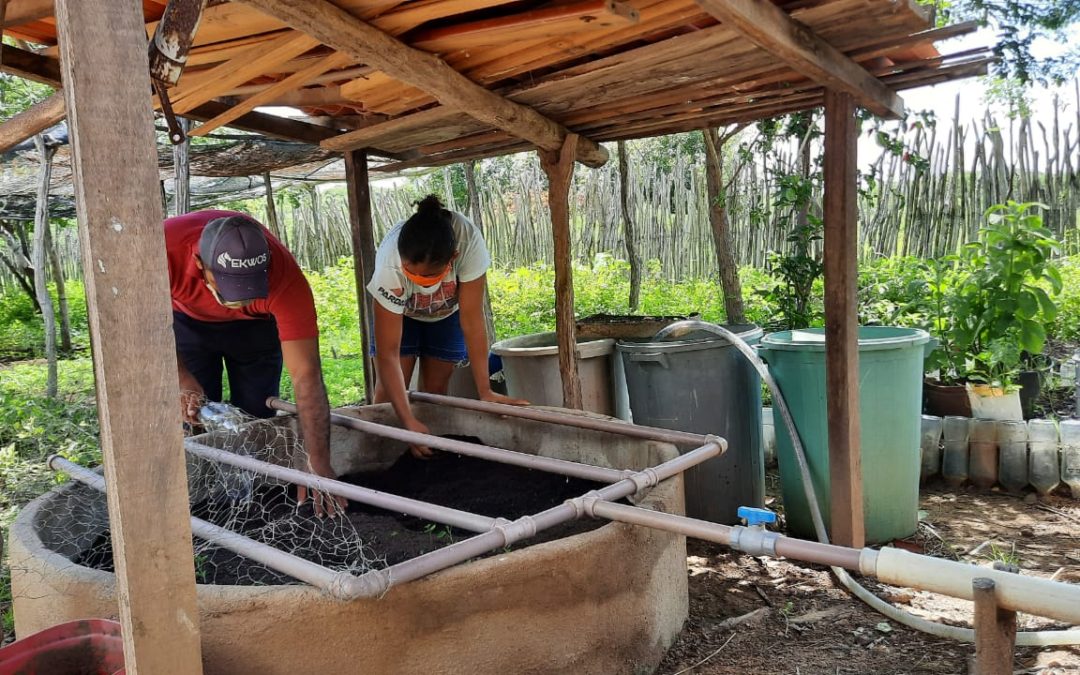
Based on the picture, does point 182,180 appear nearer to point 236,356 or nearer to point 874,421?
point 236,356

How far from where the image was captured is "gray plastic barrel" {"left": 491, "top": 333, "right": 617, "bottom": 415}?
443cm

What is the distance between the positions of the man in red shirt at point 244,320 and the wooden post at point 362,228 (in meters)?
0.94

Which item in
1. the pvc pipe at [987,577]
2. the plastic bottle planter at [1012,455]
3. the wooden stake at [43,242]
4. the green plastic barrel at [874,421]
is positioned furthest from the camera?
the wooden stake at [43,242]

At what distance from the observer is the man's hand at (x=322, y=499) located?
261 cm

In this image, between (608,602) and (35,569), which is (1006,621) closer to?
(608,602)

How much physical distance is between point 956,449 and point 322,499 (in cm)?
340

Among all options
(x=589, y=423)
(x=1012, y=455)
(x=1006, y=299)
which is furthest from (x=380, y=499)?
(x=1006, y=299)

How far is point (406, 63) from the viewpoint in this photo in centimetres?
258

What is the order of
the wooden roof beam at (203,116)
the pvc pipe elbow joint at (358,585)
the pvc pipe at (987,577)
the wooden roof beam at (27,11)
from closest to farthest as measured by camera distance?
the pvc pipe at (987,577)
the pvc pipe elbow joint at (358,585)
the wooden roof beam at (27,11)
the wooden roof beam at (203,116)

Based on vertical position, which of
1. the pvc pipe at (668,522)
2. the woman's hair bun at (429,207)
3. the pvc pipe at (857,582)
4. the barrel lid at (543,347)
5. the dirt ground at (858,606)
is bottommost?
the dirt ground at (858,606)

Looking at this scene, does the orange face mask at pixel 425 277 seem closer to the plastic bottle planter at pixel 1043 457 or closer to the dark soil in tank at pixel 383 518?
the dark soil in tank at pixel 383 518

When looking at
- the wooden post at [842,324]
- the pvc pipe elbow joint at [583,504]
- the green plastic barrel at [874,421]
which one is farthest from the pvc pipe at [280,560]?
the green plastic barrel at [874,421]

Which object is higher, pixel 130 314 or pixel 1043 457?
pixel 130 314

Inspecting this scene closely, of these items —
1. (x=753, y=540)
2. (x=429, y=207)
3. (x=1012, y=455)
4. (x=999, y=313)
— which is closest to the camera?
(x=753, y=540)
